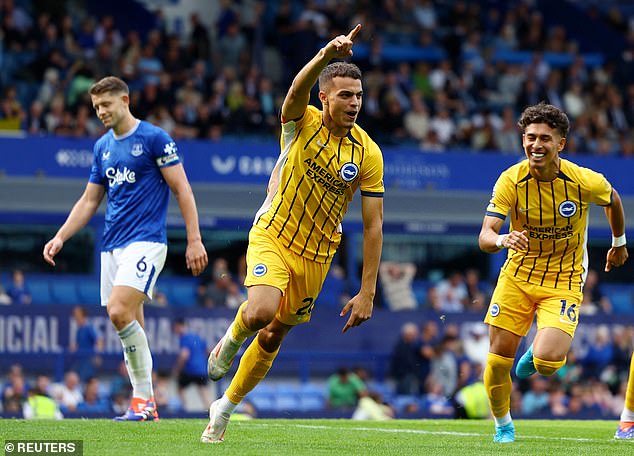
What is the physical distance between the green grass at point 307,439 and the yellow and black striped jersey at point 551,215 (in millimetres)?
1275

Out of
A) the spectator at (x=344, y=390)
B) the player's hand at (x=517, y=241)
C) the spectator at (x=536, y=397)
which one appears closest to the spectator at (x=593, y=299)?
the spectator at (x=536, y=397)

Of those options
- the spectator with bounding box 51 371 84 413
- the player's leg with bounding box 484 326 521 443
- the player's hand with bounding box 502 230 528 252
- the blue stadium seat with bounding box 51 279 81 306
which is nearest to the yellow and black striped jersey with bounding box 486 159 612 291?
the player's leg with bounding box 484 326 521 443

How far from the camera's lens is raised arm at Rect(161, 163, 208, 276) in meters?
9.12

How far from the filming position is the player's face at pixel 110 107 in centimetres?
1007

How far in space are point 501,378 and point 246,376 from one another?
2126mm

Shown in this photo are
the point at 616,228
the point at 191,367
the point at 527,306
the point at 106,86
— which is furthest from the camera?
the point at 191,367

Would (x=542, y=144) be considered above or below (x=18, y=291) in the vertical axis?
above

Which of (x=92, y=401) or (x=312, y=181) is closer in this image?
(x=312, y=181)

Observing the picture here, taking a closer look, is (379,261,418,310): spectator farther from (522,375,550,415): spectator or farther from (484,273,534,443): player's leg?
(484,273,534,443): player's leg

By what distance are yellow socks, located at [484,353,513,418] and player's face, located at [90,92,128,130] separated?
350 cm

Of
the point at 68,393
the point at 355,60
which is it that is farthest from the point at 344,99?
the point at 355,60

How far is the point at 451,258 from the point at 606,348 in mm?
4174

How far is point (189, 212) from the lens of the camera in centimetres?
981

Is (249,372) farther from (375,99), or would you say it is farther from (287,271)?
(375,99)
